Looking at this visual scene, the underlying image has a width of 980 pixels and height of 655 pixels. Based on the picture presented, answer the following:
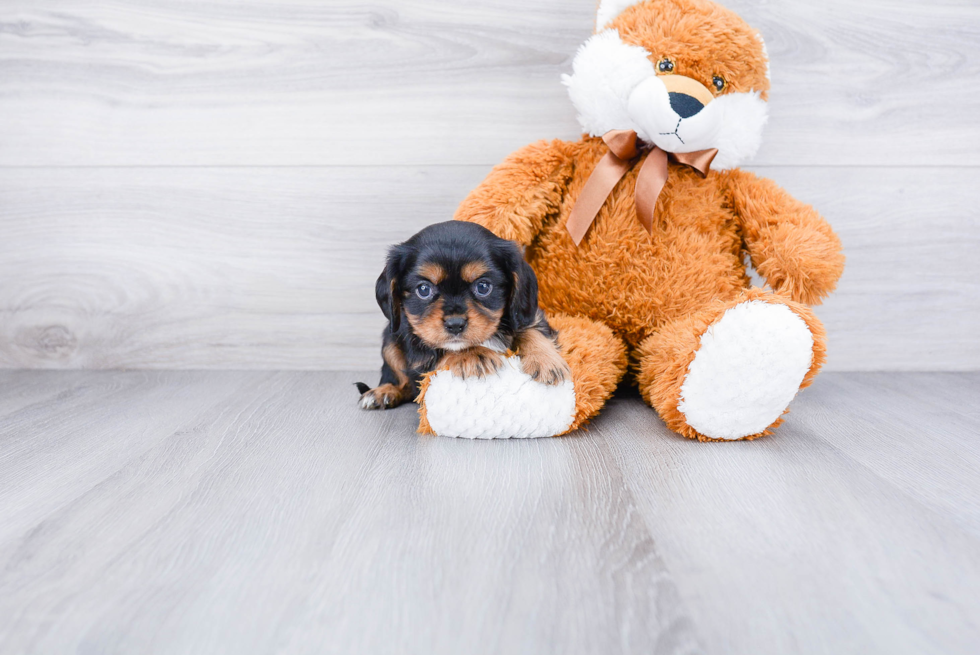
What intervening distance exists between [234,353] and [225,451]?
0.79m

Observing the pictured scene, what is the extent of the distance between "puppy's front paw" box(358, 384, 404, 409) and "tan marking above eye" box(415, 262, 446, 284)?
0.45 meters

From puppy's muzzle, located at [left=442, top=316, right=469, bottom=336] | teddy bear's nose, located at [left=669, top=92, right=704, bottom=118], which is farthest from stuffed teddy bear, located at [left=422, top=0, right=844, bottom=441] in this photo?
puppy's muzzle, located at [left=442, top=316, right=469, bottom=336]

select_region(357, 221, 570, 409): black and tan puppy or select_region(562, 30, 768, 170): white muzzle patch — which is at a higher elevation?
select_region(562, 30, 768, 170): white muzzle patch

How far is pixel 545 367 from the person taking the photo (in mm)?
1340

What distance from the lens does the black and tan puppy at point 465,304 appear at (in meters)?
1.31

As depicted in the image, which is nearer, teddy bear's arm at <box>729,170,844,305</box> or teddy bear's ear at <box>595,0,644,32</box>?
teddy bear's arm at <box>729,170,844,305</box>

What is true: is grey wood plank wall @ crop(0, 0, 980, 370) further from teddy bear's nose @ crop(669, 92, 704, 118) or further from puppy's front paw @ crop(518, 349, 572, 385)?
puppy's front paw @ crop(518, 349, 572, 385)

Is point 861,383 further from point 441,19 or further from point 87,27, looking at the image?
point 87,27

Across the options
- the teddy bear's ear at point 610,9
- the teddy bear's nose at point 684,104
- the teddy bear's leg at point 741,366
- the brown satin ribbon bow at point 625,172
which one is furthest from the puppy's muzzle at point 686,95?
the teddy bear's leg at point 741,366


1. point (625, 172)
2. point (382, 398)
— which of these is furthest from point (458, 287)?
point (625, 172)

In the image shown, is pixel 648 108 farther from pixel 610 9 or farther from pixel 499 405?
pixel 499 405

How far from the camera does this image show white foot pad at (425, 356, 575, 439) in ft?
4.32

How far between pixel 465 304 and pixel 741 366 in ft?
1.85

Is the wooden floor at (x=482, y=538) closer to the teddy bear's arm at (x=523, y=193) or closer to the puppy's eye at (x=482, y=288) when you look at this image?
the puppy's eye at (x=482, y=288)
